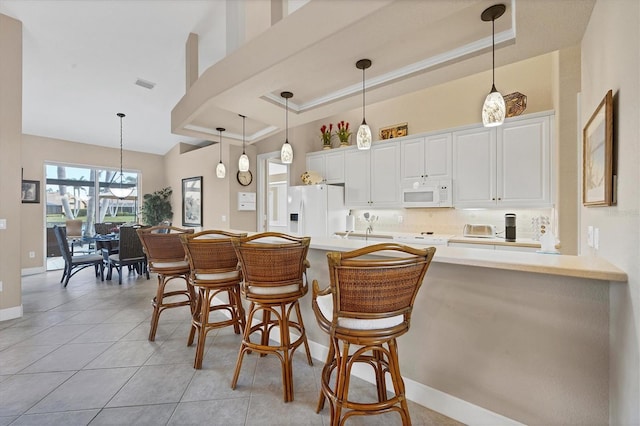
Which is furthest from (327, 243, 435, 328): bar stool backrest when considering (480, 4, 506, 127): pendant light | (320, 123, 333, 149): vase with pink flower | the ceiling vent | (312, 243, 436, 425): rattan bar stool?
the ceiling vent

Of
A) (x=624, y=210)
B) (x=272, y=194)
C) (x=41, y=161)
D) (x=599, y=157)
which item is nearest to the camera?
(x=624, y=210)

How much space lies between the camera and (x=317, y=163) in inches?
211

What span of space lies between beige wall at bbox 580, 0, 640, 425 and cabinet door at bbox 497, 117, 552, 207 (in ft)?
7.03

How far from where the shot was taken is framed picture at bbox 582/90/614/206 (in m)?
1.20

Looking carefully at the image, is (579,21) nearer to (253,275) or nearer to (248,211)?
(253,275)

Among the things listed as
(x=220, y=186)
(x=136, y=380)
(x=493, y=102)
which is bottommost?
(x=136, y=380)

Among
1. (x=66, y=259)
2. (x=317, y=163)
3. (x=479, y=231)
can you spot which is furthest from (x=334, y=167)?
(x=66, y=259)

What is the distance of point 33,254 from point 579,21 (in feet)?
26.3

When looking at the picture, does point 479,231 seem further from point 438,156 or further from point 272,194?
point 272,194

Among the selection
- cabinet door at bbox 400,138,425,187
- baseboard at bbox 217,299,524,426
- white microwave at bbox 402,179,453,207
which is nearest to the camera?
baseboard at bbox 217,299,524,426

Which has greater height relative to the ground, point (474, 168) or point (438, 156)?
point (438, 156)

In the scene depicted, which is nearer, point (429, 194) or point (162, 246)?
point (162, 246)

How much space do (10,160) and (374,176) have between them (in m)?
4.58

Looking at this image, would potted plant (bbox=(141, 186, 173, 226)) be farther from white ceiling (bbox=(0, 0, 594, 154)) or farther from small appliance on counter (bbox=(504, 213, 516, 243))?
small appliance on counter (bbox=(504, 213, 516, 243))
